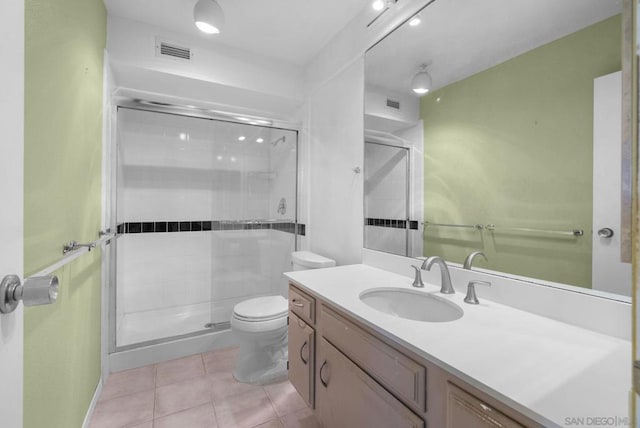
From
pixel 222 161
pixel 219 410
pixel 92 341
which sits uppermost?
pixel 222 161

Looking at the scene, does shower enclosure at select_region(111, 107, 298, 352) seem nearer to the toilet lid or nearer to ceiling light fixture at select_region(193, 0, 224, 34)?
the toilet lid

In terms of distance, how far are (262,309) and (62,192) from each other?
133cm

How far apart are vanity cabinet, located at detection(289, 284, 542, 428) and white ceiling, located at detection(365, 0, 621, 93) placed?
121 cm

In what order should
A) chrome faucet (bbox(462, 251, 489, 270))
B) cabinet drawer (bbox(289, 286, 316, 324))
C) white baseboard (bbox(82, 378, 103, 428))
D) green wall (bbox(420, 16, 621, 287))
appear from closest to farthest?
1. green wall (bbox(420, 16, 621, 287))
2. chrome faucet (bbox(462, 251, 489, 270))
3. cabinet drawer (bbox(289, 286, 316, 324))
4. white baseboard (bbox(82, 378, 103, 428))

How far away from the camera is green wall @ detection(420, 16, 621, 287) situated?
946 millimetres

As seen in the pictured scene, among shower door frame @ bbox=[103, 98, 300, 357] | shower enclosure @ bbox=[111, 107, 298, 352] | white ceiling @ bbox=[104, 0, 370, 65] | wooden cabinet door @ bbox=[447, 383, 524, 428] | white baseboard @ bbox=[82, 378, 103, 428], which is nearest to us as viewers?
wooden cabinet door @ bbox=[447, 383, 524, 428]

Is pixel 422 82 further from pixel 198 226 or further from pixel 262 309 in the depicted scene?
pixel 198 226

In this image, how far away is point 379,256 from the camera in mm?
1771

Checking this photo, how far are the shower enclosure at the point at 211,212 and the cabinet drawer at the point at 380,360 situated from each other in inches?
58.6

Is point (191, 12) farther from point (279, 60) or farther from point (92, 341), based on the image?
point (92, 341)

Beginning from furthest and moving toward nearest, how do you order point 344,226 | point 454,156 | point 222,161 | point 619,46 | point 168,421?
point 222,161
point 344,226
point 168,421
point 454,156
point 619,46

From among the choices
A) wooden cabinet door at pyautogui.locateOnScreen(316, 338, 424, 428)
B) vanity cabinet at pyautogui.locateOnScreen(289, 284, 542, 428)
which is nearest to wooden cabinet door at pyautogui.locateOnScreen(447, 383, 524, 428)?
vanity cabinet at pyautogui.locateOnScreen(289, 284, 542, 428)

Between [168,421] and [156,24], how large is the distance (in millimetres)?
2579

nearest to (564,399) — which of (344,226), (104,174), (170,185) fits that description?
(344,226)
